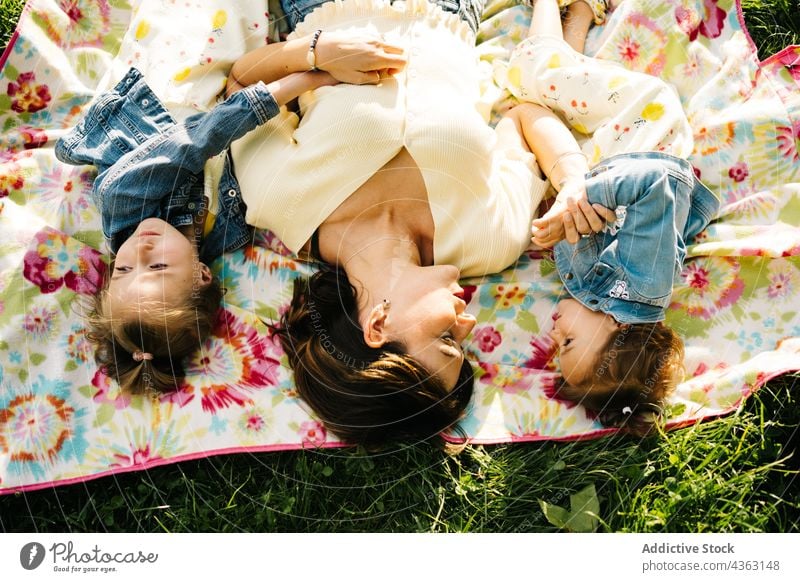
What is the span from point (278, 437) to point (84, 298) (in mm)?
503

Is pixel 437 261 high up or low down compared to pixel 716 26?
down

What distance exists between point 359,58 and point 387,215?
29 cm

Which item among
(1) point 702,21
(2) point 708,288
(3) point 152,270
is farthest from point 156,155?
(1) point 702,21

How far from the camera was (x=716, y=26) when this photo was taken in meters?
1.68

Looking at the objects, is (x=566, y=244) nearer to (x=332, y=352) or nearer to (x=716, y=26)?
(x=332, y=352)

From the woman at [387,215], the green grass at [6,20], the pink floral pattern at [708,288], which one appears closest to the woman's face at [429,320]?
the woman at [387,215]

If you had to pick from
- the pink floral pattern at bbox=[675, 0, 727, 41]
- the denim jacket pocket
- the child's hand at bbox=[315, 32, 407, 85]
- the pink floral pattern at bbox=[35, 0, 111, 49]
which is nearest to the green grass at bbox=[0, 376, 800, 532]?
the denim jacket pocket

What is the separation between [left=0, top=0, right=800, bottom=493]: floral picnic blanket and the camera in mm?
1388

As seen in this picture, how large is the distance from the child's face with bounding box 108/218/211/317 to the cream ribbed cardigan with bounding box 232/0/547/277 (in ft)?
0.53

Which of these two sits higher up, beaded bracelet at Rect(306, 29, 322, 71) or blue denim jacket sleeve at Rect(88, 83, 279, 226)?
beaded bracelet at Rect(306, 29, 322, 71)
